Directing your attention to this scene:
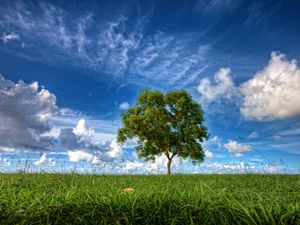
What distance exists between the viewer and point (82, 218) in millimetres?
4566

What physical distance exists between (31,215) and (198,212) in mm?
2414

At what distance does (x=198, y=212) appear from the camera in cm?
466

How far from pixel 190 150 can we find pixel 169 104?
5740 mm

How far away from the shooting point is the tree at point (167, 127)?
117ft

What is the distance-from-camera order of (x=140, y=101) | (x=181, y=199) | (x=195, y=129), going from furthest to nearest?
1. (x=140, y=101)
2. (x=195, y=129)
3. (x=181, y=199)

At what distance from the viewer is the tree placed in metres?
35.8

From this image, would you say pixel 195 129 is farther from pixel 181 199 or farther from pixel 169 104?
pixel 181 199

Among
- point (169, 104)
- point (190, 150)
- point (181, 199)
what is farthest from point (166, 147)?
point (181, 199)

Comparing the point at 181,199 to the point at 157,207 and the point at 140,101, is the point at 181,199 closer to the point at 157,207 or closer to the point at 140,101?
the point at 157,207

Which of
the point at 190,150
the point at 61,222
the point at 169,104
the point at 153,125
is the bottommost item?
the point at 61,222

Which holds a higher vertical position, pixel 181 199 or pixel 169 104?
pixel 169 104

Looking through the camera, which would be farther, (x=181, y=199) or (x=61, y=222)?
(x=181, y=199)

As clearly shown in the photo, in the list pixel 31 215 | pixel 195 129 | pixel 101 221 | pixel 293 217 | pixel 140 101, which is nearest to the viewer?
pixel 293 217

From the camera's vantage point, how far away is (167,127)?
117ft
